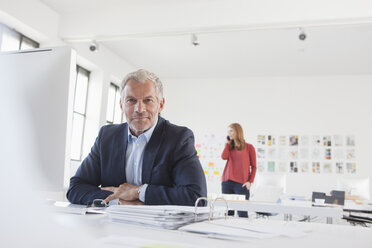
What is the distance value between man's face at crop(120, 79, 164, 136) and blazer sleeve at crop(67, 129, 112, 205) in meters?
0.27

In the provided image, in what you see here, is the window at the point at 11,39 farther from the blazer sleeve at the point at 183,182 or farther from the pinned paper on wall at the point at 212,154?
the pinned paper on wall at the point at 212,154

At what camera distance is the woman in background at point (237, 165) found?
16.0 feet

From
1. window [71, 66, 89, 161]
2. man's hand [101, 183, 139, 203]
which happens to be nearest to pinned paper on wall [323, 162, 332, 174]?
window [71, 66, 89, 161]

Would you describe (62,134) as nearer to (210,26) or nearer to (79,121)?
(210,26)

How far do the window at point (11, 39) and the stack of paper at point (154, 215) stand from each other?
4695 mm

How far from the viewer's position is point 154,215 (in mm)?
936

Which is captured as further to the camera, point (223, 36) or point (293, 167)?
point (293, 167)

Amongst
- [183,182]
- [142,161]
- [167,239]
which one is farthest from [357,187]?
[167,239]

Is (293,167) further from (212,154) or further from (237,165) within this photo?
(237,165)

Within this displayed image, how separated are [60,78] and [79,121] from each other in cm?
607

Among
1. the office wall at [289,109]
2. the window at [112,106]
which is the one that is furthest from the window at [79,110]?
the office wall at [289,109]

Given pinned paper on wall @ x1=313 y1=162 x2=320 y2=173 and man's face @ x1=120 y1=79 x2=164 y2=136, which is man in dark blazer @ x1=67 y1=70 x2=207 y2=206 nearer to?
man's face @ x1=120 y1=79 x2=164 y2=136

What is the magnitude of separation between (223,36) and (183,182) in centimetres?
465

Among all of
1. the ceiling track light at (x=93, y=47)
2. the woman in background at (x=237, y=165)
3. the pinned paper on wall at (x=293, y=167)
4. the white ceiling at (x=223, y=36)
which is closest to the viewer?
the white ceiling at (x=223, y=36)
